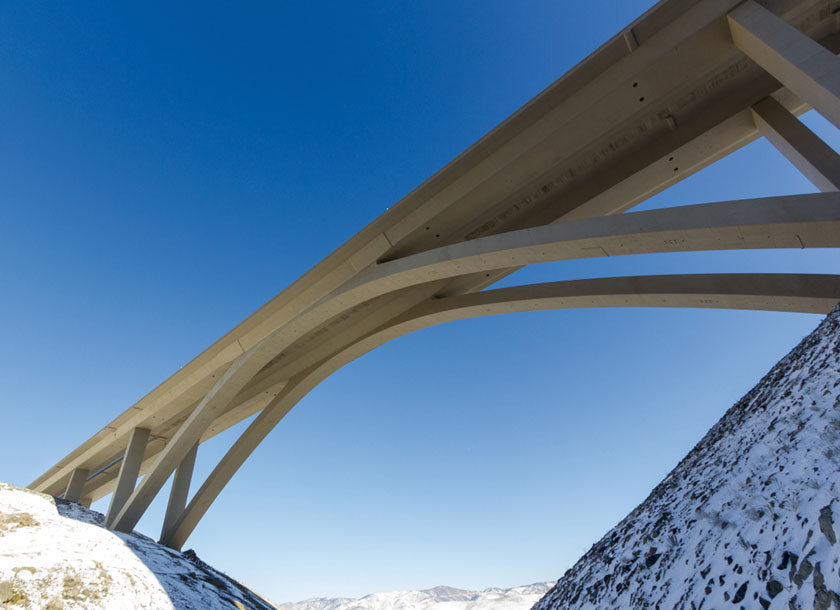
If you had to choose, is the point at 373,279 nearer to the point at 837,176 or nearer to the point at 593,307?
the point at 593,307

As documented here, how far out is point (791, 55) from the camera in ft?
22.5

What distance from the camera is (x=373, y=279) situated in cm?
1200

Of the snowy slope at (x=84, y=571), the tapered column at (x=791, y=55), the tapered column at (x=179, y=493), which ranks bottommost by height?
the snowy slope at (x=84, y=571)

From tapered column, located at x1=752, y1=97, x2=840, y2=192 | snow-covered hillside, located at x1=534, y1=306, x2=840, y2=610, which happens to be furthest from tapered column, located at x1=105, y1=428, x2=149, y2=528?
tapered column, located at x1=752, y1=97, x2=840, y2=192

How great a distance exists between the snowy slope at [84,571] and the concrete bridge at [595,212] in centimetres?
487

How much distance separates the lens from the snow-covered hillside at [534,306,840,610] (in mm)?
2607

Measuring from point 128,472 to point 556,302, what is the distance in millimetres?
16583

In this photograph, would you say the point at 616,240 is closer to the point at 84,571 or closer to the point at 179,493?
the point at 84,571

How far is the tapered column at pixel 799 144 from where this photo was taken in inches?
316

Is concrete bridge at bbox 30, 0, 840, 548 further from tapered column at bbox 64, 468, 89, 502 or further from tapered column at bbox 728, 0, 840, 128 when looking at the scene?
tapered column at bbox 64, 468, 89, 502

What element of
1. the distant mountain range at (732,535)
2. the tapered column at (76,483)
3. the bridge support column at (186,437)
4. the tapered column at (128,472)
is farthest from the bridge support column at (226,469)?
the tapered column at (76,483)

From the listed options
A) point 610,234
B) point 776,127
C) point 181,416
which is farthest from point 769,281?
point 181,416

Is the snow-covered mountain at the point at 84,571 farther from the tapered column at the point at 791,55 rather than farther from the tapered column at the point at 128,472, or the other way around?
the tapered column at the point at 791,55

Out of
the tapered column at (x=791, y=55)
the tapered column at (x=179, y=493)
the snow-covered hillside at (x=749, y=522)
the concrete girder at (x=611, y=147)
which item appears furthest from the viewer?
the tapered column at (x=179, y=493)
